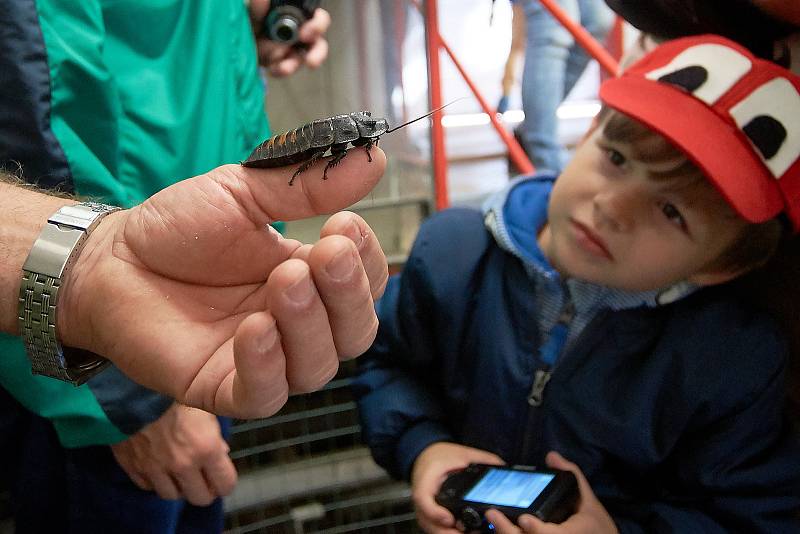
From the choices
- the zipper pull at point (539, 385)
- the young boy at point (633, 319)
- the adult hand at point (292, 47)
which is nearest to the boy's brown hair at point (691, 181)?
the young boy at point (633, 319)

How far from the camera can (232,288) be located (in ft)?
1.30

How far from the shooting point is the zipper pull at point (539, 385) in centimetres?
67

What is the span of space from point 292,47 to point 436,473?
0.49m

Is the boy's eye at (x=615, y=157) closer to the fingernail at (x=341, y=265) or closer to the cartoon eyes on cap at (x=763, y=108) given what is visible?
the cartoon eyes on cap at (x=763, y=108)

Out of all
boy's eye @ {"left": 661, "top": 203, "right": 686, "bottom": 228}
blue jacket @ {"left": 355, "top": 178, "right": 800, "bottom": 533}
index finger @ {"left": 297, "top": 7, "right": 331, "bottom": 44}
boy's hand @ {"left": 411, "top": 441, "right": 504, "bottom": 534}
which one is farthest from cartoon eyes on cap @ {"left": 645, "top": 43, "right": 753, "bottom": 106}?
boy's hand @ {"left": 411, "top": 441, "right": 504, "bottom": 534}

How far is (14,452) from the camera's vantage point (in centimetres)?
62

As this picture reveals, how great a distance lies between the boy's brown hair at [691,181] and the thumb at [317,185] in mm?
365

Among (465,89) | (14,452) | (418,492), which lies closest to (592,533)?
(418,492)

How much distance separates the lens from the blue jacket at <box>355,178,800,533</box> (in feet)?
2.10

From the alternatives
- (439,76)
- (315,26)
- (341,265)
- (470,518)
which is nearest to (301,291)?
(341,265)

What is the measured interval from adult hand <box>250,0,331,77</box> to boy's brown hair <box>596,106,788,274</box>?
1.06 ft

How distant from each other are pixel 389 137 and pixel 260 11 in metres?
0.33

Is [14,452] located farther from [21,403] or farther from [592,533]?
[592,533]

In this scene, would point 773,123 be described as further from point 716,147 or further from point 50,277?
point 50,277
